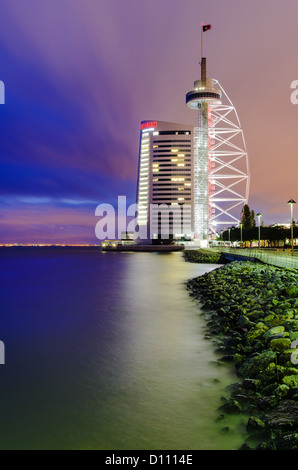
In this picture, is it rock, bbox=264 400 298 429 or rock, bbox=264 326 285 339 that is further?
rock, bbox=264 326 285 339

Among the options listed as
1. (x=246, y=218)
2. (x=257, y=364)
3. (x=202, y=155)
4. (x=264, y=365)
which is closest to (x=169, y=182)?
(x=202, y=155)

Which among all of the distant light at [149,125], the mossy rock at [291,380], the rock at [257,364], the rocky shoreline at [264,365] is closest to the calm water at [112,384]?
the rocky shoreline at [264,365]

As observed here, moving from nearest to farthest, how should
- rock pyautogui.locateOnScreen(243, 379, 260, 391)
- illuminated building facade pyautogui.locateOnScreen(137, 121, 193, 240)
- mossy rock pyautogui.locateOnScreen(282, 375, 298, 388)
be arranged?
mossy rock pyautogui.locateOnScreen(282, 375, 298, 388) < rock pyautogui.locateOnScreen(243, 379, 260, 391) < illuminated building facade pyautogui.locateOnScreen(137, 121, 193, 240)

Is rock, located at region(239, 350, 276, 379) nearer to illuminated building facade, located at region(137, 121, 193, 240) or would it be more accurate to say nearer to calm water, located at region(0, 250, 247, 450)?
calm water, located at region(0, 250, 247, 450)

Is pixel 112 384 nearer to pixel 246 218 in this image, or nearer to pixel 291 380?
pixel 291 380

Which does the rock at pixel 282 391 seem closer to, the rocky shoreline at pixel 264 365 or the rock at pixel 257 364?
the rocky shoreline at pixel 264 365

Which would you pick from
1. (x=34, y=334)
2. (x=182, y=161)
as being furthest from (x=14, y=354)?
(x=182, y=161)

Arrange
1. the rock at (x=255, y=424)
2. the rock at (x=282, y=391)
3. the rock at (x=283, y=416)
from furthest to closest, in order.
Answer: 1. the rock at (x=282, y=391)
2. the rock at (x=255, y=424)
3. the rock at (x=283, y=416)

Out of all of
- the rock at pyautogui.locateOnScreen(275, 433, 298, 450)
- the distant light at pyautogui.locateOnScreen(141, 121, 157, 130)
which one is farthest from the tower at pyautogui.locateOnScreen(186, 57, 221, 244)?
the rock at pyautogui.locateOnScreen(275, 433, 298, 450)

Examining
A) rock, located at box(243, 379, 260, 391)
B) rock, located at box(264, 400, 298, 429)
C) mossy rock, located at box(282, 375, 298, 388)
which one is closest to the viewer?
rock, located at box(264, 400, 298, 429)

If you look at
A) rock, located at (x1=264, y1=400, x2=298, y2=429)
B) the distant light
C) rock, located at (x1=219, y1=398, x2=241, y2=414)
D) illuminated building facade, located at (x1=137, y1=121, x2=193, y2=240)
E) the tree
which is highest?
the distant light

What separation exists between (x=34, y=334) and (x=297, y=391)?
10465 mm

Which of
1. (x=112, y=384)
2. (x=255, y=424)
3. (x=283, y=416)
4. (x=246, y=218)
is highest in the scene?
(x=246, y=218)

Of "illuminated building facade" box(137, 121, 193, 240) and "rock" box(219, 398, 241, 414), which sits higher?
"illuminated building facade" box(137, 121, 193, 240)
